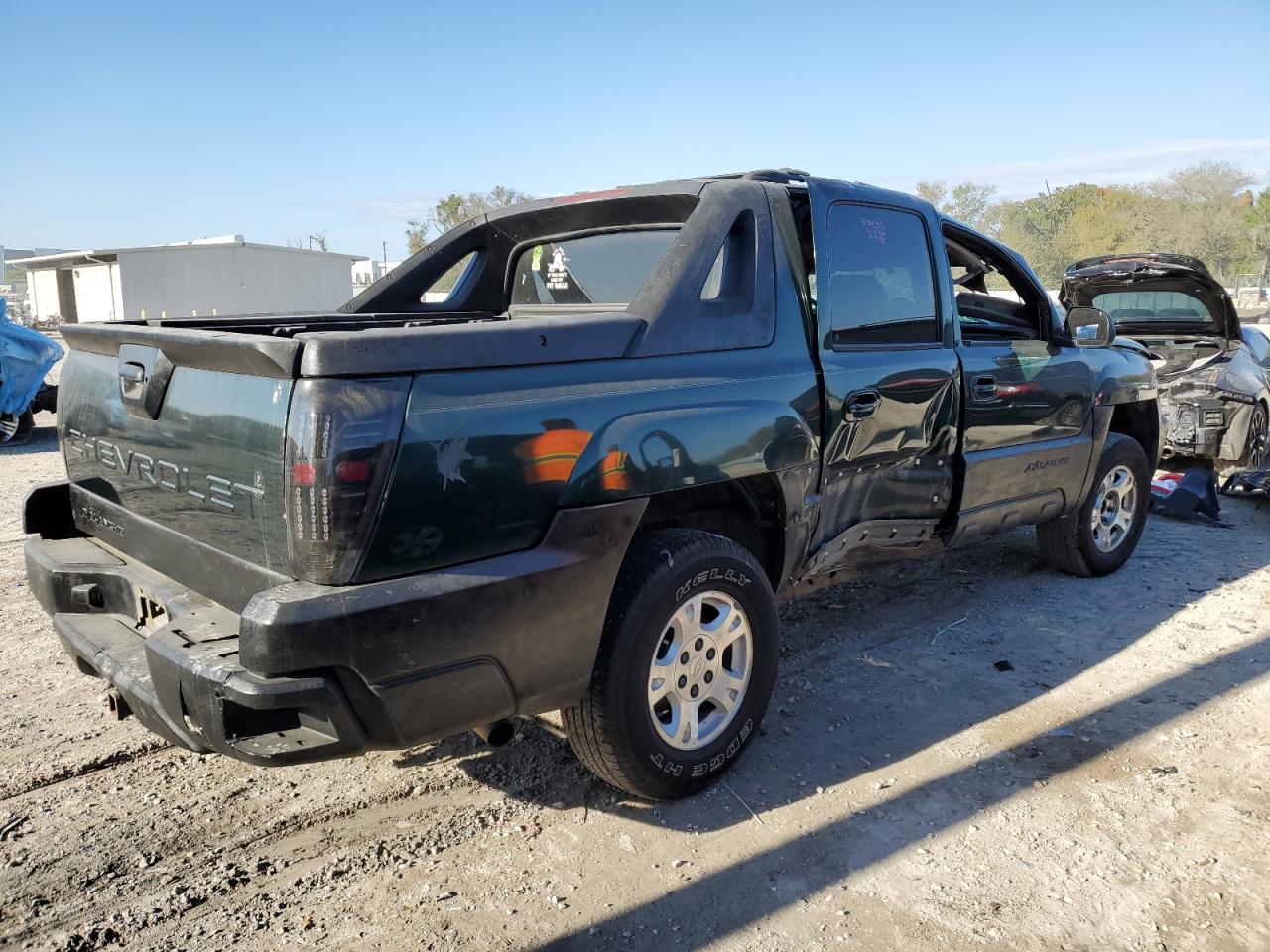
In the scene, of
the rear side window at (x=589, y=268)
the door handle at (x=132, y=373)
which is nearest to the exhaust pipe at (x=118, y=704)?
the door handle at (x=132, y=373)

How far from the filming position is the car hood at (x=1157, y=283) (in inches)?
321

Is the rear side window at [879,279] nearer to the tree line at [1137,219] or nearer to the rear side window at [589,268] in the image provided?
the rear side window at [589,268]

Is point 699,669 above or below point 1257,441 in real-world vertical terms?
above

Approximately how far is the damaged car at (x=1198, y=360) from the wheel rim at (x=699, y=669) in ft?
21.0

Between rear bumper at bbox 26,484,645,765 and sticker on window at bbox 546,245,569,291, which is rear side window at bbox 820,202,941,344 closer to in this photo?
sticker on window at bbox 546,245,569,291

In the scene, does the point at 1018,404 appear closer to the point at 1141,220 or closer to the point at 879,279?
the point at 879,279

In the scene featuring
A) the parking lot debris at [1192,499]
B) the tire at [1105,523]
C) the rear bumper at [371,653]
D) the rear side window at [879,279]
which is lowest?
the parking lot debris at [1192,499]

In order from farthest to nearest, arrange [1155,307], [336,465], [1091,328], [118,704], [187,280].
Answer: [187,280]
[1155,307]
[1091,328]
[118,704]
[336,465]

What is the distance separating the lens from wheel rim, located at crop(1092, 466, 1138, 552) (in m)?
5.49

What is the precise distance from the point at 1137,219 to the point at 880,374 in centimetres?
4280

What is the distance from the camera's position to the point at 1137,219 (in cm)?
4003

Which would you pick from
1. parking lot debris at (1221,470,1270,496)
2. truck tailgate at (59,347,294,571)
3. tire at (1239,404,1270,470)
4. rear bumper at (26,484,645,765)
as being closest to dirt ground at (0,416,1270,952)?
rear bumper at (26,484,645,765)

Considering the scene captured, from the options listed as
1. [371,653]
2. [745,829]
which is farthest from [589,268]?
[745,829]

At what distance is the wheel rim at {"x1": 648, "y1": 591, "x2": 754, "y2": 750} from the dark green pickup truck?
12 millimetres
